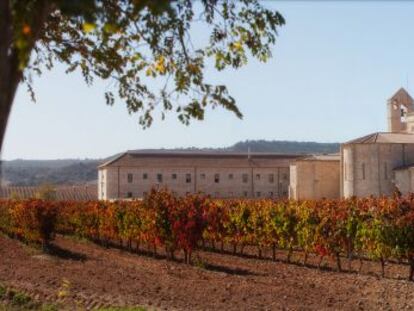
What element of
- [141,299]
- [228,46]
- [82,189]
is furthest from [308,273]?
[82,189]

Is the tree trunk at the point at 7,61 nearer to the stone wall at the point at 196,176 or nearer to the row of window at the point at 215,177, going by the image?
the stone wall at the point at 196,176

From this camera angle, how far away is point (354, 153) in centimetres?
4778

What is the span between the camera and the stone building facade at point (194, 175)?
239ft

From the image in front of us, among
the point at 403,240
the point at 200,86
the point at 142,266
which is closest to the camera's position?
the point at 200,86

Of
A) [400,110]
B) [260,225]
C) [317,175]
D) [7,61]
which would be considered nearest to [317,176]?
[317,175]

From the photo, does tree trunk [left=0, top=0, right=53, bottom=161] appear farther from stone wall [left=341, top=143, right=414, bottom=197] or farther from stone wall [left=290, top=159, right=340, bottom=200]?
stone wall [left=290, top=159, right=340, bottom=200]

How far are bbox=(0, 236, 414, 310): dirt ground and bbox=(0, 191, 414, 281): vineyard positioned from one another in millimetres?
629

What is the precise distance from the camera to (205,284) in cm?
1154

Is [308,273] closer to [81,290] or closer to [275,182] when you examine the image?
[81,290]

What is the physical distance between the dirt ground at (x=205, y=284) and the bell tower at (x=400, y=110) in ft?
138

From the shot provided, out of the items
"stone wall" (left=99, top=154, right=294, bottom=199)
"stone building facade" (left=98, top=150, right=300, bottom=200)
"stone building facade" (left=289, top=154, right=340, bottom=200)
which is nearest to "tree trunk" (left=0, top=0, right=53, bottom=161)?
"stone building facade" (left=289, top=154, right=340, bottom=200)

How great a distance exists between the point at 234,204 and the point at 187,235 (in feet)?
19.2

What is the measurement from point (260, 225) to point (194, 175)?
184 feet

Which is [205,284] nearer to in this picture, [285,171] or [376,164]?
[376,164]
